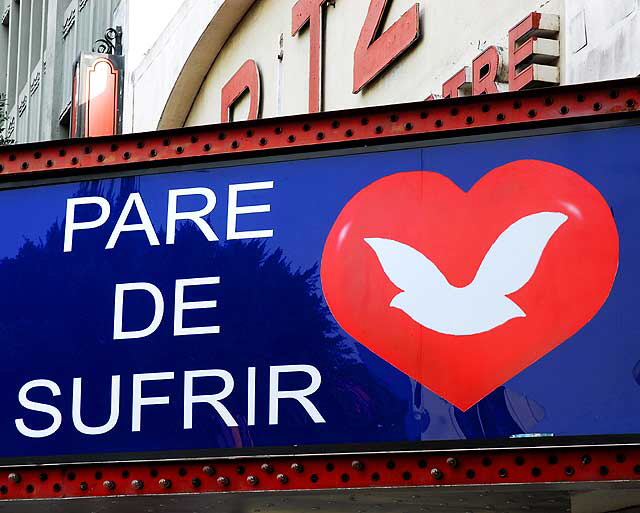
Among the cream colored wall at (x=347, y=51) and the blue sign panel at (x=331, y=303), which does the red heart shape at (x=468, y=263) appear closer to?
the blue sign panel at (x=331, y=303)

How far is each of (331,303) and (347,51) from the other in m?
8.97

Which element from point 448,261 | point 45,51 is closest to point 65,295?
point 448,261

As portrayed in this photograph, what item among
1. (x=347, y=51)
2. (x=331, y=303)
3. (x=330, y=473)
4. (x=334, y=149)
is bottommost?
(x=330, y=473)

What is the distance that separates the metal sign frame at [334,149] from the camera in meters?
5.62

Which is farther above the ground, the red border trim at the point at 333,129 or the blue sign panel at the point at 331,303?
the red border trim at the point at 333,129

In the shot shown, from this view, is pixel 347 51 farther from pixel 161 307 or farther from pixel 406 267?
pixel 406 267

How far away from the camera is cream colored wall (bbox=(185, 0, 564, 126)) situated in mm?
11375

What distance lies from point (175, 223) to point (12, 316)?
0.93 metres

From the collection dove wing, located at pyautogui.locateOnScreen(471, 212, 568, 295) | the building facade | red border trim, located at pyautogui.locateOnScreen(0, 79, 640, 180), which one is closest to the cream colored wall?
the building facade

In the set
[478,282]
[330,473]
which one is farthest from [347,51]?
[330,473]

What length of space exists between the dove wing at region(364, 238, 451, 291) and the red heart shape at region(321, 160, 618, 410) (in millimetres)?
27

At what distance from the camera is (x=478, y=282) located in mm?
5961

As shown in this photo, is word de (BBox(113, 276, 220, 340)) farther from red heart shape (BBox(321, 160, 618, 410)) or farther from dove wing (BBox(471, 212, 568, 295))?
dove wing (BBox(471, 212, 568, 295))

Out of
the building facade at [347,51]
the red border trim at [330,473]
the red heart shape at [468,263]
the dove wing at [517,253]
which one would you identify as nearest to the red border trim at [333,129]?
the red heart shape at [468,263]
